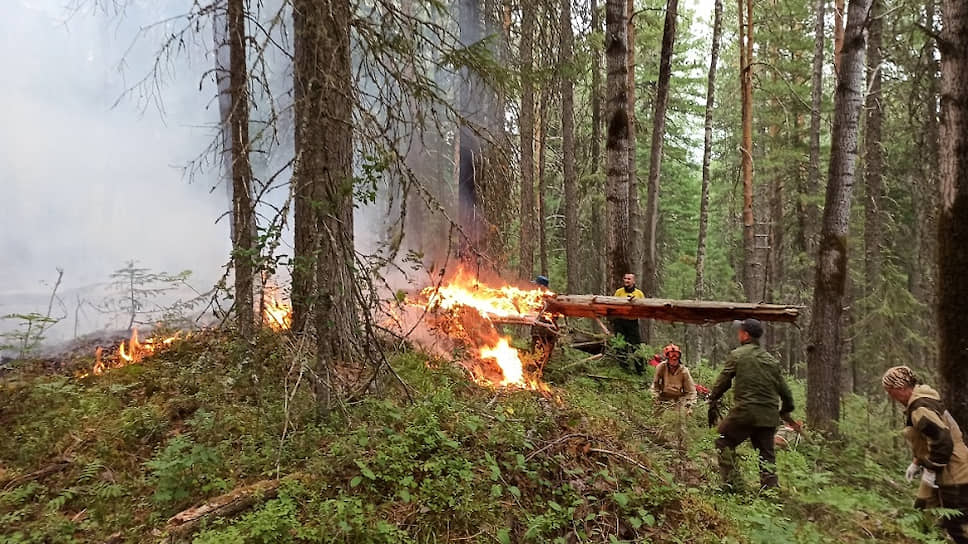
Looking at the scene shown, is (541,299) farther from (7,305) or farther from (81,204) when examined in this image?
(81,204)

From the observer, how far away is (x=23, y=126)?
1147cm

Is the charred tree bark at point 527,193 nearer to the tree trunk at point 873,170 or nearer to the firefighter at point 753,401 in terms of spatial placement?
the firefighter at point 753,401

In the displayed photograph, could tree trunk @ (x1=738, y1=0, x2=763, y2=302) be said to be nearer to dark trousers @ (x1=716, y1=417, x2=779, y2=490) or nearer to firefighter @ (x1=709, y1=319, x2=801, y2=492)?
firefighter @ (x1=709, y1=319, x2=801, y2=492)

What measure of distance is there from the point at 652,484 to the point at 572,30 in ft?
30.0

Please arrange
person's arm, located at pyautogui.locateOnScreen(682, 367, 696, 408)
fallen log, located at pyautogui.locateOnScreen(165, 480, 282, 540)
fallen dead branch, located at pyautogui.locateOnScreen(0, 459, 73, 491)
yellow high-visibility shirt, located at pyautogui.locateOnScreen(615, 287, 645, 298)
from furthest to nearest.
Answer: yellow high-visibility shirt, located at pyautogui.locateOnScreen(615, 287, 645, 298) < person's arm, located at pyautogui.locateOnScreen(682, 367, 696, 408) < fallen dead branch, located at pyautogui.locateOnScreen(0, 459, 73, 491) < fallen log, located at pyautogui.locateOnScreen(165, 480, 282, 540)

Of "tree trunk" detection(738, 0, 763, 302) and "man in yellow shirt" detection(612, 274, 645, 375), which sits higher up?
"tree trunk" detection(738, 0, 763, 302)

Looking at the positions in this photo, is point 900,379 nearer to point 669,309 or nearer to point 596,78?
point 669,309

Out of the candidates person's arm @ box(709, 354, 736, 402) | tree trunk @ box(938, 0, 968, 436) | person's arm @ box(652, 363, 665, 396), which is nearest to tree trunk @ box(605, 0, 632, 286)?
person's arm @ box(652, 363, 665, 396)

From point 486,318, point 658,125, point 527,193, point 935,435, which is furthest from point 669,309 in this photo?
point 658,125

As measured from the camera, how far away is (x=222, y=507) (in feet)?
11.7

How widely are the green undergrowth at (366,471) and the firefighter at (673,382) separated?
1498 millimetres

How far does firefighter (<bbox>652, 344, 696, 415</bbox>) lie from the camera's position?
295 inches

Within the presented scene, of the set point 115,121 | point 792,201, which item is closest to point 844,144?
point 792,201

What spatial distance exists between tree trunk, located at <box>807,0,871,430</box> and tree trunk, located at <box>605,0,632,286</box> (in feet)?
10.7
